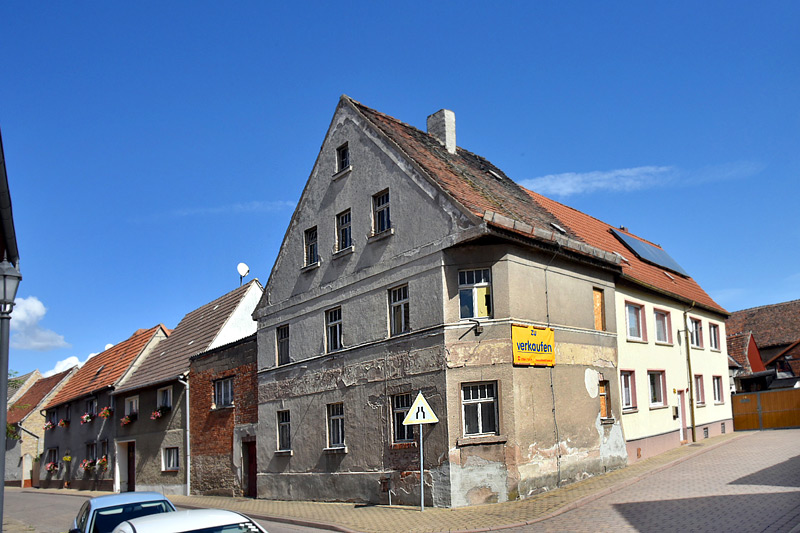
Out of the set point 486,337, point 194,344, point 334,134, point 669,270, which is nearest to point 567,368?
point 486,337

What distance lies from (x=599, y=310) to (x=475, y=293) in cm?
517

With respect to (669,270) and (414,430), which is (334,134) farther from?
(669,270)

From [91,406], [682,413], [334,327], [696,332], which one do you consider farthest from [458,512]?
[91,406]

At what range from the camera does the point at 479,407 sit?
1731 centimetres

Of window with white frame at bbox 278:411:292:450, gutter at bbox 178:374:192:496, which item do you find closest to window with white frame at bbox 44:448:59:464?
gutter at bbox 178:374:192:496

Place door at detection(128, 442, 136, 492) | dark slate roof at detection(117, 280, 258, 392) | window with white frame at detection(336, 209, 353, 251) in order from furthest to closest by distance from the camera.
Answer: door at detection(128, 442, 136, 492) → dark slate roof at detection(117, 280, 258, 392) → window with white frame at detection(336, 209, 353, 251)

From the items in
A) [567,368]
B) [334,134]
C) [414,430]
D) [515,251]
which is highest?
[334,134]

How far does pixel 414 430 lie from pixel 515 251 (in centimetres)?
512

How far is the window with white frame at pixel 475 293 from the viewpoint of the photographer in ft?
58.0

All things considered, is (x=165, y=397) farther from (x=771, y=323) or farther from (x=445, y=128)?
(x=771, y=323)

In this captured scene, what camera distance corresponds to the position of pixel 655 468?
64.0ft

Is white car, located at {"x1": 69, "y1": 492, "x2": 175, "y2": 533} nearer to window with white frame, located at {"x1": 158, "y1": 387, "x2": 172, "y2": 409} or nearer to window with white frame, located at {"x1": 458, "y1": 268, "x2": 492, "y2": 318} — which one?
window with white frame, located at {"x1": 458, "y1": 268, "x2": 492, "y2": 318}

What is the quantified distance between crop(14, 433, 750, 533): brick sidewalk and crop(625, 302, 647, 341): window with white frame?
4032 millimetres

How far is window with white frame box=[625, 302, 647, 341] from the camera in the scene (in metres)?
23.4
